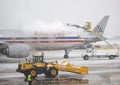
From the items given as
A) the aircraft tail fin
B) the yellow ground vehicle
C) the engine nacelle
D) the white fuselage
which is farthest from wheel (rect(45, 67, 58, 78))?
the aircraft tail fin

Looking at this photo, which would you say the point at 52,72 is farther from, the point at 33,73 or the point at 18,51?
the point at 18,51

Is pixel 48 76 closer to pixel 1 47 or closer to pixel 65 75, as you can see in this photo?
pixel 65 75

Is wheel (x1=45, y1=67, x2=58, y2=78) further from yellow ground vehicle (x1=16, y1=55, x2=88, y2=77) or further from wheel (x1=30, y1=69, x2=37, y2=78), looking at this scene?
wheel (x1=30, y1=69, x2=37, y2=78)

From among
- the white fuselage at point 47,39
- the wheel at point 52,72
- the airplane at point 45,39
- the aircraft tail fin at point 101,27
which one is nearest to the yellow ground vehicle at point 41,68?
the wheel at point 52,72

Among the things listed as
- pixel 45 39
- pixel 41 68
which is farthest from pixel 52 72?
pixel 45 39

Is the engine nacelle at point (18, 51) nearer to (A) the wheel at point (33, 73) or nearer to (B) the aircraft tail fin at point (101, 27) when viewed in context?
(A) the wheel at point (33, 73)

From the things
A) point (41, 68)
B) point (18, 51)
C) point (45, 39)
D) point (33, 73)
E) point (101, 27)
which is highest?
point (101, 27)

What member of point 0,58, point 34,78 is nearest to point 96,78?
point 34,78

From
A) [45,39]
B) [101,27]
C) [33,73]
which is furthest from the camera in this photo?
[101,27]

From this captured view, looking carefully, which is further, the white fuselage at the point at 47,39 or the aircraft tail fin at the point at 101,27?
the aircraft tail fin at the point at 101,27

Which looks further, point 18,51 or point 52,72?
point 18,51

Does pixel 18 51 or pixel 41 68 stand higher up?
pixel 18 51

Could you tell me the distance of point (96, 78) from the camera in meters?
24.8

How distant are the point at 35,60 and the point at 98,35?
21.6 meters
